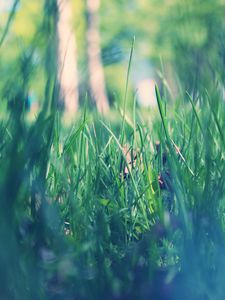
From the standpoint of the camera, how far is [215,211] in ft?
2.15

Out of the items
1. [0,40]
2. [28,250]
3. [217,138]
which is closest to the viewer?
[28,250]

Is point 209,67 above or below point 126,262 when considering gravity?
above

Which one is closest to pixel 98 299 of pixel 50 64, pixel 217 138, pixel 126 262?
pixel 126 262

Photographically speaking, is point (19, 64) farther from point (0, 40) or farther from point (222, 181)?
point (222, 181)

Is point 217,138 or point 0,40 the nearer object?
point 0,40

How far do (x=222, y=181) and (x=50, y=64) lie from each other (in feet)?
0.96

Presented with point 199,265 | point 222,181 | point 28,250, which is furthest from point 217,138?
point 28,250

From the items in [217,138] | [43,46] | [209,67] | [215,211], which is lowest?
[217,138]

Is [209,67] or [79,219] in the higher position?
[209,67]

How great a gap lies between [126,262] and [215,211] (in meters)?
0.14

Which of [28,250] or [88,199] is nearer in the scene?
[28,250]

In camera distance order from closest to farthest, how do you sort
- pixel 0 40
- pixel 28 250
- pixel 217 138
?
pixel 28 250 → pixel 0 40 → pixel 217 138

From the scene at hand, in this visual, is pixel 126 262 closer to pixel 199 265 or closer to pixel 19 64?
pixel 199 265

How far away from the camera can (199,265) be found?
0.61 meters
